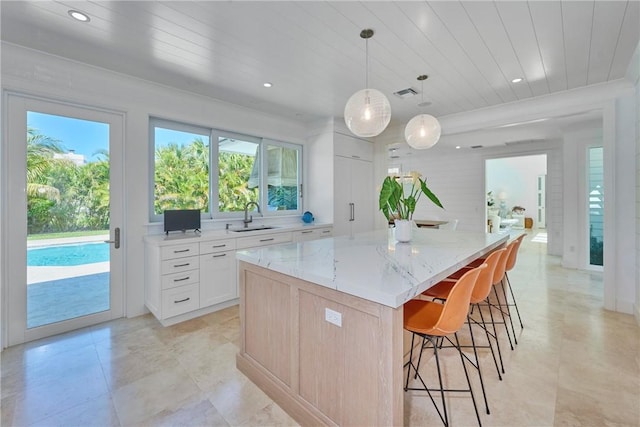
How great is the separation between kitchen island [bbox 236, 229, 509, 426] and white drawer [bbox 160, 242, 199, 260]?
1217 mm

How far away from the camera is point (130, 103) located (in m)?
3.00

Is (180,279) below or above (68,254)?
below

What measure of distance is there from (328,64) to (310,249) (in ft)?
6.12

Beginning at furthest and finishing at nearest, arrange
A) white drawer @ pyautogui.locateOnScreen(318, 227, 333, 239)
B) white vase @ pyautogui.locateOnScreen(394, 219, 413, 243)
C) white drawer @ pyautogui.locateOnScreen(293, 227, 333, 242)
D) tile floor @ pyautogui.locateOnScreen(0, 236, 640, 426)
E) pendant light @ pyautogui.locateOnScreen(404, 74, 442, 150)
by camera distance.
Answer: white drawer @ pyautogui.locateOnScreen(318, 227, 333, 239), white drawer @ pyautogui.locateOnScreen(293, 227, 333, 242), pendant light @ pyautogui.locateOnScreen(404, 74, 442, 150), white vase @ pyautogui.locateOnScreen(394, 219, 413, 243), tile floor @ pyautogui.locateOnScreen(0, 236, 640, 426)

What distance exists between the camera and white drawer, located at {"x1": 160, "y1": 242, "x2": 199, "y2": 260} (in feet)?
9.13

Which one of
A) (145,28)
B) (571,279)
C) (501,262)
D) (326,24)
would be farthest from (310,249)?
(571,279)

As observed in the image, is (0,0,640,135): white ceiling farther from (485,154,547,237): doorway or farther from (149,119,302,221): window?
(485,154,547,237): doorway

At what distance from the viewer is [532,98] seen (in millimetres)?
3660

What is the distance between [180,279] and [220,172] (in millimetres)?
1595

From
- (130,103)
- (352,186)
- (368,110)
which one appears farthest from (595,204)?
(130,103)

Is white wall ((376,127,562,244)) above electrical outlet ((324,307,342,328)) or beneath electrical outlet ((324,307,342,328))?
above

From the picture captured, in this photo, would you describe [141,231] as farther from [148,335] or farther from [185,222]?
[148,335]

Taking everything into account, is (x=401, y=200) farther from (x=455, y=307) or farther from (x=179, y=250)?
(x=179, y=250)

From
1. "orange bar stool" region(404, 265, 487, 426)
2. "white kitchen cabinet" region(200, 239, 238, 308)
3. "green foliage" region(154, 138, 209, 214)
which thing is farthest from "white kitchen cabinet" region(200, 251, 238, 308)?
"orange bar stool" region(404, 265, 487, 426)
